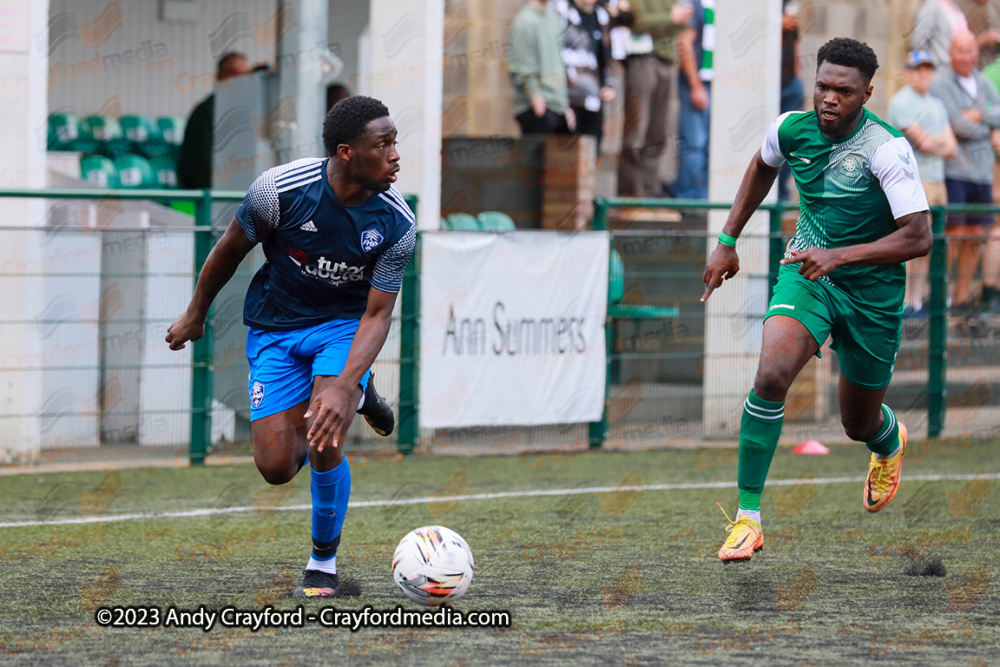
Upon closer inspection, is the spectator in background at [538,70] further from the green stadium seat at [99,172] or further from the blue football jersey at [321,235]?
the blue football jersey at [321,235]

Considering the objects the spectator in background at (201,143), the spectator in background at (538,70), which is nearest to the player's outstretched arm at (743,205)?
the spectator in background at (538,70)

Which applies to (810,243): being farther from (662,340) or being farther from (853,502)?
(662,340)

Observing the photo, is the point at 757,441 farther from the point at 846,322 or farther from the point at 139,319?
the point at 139,319

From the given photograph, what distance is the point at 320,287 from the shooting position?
19.6 feet

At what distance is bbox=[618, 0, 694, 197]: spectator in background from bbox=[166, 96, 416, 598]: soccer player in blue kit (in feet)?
29.0

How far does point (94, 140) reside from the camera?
1538 cm

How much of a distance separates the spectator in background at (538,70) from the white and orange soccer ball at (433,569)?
27.8 ft

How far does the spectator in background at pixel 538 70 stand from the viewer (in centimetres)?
1322

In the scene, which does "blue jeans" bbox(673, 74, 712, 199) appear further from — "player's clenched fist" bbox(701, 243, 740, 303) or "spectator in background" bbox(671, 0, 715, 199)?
"player's clenched fist" bbox(701, 243, 740, 303)

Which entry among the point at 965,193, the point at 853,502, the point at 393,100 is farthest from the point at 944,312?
the point at 393,100

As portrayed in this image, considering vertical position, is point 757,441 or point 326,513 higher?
point 757,441

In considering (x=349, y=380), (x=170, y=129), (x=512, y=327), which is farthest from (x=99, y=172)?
(x=349, y=380)

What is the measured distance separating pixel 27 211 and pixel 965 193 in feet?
28.6

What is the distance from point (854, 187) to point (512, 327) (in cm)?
483
